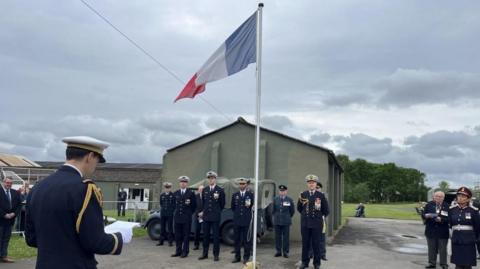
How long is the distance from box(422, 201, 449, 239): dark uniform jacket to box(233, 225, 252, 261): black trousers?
4383 mm

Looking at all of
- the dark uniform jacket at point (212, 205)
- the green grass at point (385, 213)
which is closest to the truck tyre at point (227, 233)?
the dark uniform jacket at point (212, 205)

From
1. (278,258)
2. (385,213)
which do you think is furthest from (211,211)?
(385,213)

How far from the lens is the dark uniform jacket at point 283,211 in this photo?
1436 centimetres

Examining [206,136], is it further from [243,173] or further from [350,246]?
[350,246]

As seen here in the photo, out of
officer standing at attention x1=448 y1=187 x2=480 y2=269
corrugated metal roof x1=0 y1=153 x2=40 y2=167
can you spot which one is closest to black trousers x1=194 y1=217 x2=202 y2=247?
officer standing at attention x1=448 y1=187 x2=480 y2=269

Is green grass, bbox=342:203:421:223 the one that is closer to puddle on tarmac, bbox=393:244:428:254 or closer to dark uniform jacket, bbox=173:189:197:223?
puddle on tarmac, bbox=393:244:428:254

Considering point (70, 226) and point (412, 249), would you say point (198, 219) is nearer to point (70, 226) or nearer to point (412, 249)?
point (412, 249)

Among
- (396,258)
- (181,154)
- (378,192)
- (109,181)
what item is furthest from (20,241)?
(378,192)

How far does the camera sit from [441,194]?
12.1 meters

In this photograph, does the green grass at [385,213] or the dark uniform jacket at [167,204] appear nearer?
the dark uniform jacket at [167,204]

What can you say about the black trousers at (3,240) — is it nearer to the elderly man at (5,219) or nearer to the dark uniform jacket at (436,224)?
the elderly man at (5,219)

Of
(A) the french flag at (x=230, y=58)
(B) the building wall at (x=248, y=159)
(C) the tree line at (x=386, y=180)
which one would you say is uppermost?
(C) the tree line at (x=386, y=180)

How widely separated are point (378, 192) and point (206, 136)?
115 meters

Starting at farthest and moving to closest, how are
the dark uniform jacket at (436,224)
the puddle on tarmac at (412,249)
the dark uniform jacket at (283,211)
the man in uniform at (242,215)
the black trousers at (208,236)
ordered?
the puddle on tarmac at (412,249), the dark uniform jacket at (283,211), the man in uniform at (242,215), the black trousers at (208,236), the dark uniform jacket at (436,224)
